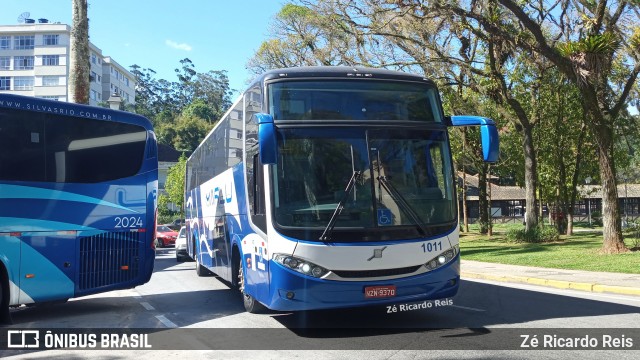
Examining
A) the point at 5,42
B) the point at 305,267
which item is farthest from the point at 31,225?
the point at 5,42

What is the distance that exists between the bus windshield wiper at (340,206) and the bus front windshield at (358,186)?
0.01m

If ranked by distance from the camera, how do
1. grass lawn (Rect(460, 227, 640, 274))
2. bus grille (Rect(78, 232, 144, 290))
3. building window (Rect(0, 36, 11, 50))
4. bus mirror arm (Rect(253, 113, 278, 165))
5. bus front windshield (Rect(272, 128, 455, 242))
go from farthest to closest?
building window (Rect(0, 36, 11, 50))
grass lawn (Rect(460, 227, 640, 274))
bus grille (Rect(78, 232, 144, 290))
bus front windshield (Rect(272, 128, 455, 242))
bus mirror arm (Rect(253, 113, 278, 165))

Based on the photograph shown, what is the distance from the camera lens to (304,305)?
7465mm

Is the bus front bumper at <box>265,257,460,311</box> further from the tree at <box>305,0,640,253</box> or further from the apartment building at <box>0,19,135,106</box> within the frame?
the apartment building at <box>0,19,135,106</box>

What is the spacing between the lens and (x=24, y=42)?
76.5 metres

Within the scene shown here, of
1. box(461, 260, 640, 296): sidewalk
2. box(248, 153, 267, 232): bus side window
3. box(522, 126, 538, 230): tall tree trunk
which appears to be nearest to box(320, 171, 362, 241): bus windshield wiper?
box(248, 153, 267, 232): bus side window

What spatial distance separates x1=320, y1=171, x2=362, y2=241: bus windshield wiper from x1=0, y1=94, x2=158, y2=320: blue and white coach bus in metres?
4.74

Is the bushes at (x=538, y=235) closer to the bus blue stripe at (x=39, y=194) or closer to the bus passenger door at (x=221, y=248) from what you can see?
the bus passenger door at (x=221, y=248)

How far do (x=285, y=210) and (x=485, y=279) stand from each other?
9811mm

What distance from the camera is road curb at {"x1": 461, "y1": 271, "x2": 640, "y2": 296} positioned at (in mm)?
11891

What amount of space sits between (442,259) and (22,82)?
8171cm

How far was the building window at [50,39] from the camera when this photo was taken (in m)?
75.2

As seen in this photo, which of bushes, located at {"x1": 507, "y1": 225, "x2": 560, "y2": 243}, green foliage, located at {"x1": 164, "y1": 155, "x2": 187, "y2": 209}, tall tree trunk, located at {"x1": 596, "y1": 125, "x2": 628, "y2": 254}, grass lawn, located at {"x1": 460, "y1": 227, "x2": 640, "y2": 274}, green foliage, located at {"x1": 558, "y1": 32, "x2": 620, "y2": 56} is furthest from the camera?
green foliage, located at {"x1": 164, "y1": 155, "x2": 187, "y2": 209}

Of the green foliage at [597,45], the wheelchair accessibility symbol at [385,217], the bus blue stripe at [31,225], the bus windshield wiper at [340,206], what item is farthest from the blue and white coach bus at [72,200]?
the green foliage at [597,45]
